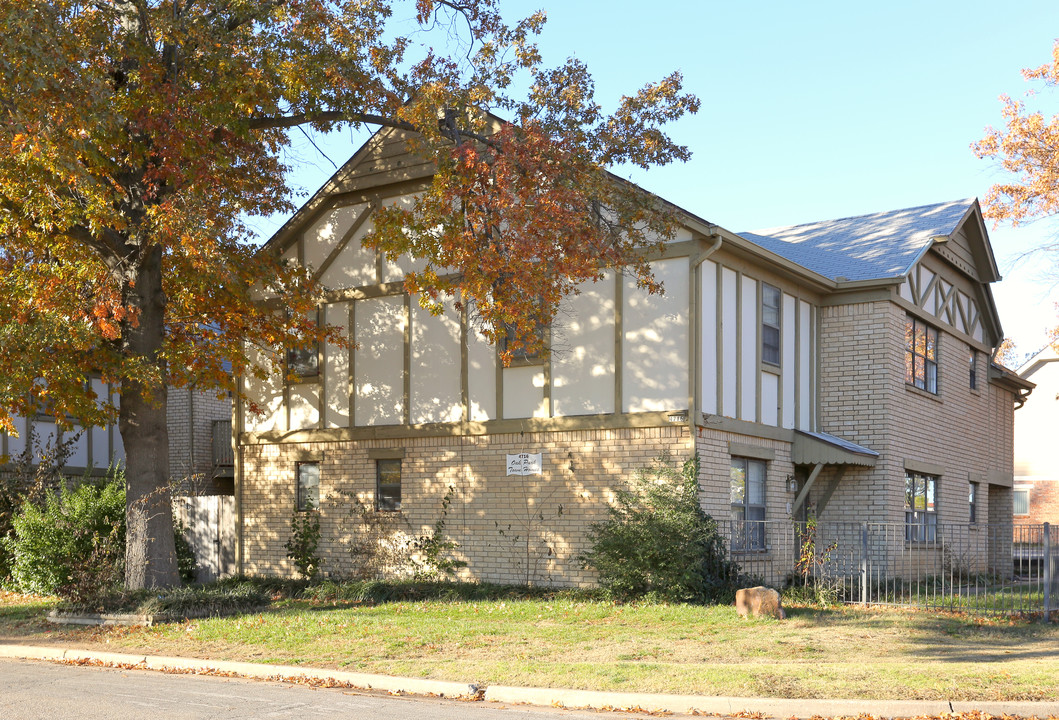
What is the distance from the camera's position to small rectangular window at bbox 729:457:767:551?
18.3 metres

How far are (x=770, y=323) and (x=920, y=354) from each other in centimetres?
469

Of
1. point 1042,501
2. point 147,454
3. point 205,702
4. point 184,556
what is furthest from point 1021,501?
point 205,702

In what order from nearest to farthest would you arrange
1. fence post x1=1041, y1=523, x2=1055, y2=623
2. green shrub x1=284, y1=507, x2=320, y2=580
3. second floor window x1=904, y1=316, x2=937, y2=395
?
1. fence post x1=1041, y1=523, x2=1055, y2=623
2. green shrub x1=284, y1=507, x2=320, y2=580
3. second floor window x1=904, y1=316, x2=937, y2=395

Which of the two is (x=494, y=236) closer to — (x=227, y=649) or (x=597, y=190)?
(x=597, y=190)

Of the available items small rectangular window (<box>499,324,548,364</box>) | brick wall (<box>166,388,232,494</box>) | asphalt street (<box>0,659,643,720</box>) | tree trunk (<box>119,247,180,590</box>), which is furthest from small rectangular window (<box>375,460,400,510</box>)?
brick wall (<box>166,388,232,494</box>)

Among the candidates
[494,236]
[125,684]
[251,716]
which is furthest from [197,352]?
[251,716]

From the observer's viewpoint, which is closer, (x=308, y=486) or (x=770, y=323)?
(x=770, y=323)

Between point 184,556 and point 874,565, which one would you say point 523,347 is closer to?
point 874,565

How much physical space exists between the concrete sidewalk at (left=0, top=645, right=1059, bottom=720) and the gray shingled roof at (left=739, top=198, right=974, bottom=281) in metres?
12.8

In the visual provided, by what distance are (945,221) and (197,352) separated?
1607 centimetres

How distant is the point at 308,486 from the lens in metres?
21.7

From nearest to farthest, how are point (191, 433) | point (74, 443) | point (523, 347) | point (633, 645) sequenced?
1. point (633, 645)
2. point (523, 347)
3. point (74, 443)
4. point (191, 433)

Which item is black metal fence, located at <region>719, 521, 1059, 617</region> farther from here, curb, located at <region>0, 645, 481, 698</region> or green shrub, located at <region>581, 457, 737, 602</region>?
curb, located at <region>0, 645, 481, 698</region>

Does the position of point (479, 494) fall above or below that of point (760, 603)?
above
